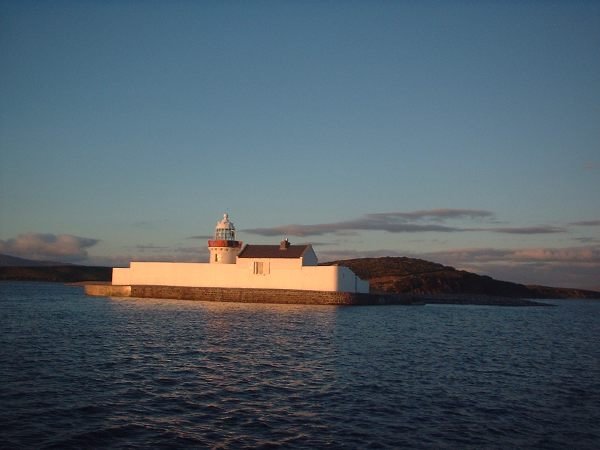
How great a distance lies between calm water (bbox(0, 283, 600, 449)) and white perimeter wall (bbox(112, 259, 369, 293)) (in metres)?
32.8

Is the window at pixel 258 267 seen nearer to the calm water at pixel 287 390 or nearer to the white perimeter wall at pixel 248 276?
the white perimeter wall at pixel 248 276

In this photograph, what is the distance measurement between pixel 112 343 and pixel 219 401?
15.5m

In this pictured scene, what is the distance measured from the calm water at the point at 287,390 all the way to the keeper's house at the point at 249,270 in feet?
110

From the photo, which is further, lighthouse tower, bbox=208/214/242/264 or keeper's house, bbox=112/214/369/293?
lighthouse tower, bbox=208/214/242/264

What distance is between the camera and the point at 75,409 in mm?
16766

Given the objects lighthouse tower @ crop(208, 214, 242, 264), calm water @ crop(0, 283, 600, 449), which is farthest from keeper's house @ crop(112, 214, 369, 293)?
calm water @ crop(0, 283, 600, 449)

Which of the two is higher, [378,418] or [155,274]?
[155,274]

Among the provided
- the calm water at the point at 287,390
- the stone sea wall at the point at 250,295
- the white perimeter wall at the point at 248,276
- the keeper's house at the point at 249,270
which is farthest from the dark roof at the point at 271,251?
the calm water at the point at 287,390

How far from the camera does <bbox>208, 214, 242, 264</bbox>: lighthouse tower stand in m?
79.7

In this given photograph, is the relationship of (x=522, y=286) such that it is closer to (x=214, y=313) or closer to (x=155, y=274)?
(x=155, y=274)

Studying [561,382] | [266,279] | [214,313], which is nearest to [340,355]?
[561,382]

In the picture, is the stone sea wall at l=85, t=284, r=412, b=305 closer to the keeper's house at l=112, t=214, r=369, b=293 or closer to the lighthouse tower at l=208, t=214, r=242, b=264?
the keeper's house at l=112, t=214, r=369, b=293

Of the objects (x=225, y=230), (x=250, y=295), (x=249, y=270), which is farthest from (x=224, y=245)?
(x=250, y=295)

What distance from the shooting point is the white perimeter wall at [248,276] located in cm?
7188
